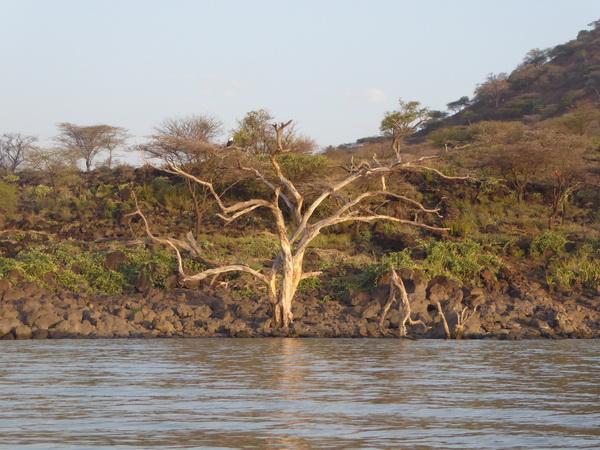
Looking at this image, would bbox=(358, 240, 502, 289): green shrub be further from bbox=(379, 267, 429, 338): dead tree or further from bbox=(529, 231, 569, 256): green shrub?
bbox=(379, 267, 429, 338): dead tree

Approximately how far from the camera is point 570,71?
8094 cm

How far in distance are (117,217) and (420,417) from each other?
26.2m

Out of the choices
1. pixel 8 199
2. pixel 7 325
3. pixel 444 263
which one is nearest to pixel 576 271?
pixel 444 263

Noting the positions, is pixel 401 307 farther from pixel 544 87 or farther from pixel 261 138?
pixel 544 87

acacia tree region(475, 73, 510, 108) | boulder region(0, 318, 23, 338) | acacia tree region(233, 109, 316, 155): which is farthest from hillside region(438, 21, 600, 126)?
boulder region(0, 318, 23, 338)

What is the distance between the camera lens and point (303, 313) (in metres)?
22.0

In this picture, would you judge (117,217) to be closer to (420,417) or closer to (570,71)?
(420,417)

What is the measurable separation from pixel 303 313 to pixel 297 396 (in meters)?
10.5

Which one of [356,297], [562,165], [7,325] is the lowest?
[7,325]

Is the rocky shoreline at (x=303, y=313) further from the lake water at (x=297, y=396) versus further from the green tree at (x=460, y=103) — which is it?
the green tree at (x=460, y=103)

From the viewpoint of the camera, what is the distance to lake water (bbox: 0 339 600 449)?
863cm

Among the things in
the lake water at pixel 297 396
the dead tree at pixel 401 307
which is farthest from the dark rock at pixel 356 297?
the lake water at pixel 297 396

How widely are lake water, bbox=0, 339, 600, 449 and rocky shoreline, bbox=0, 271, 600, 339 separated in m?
1.93

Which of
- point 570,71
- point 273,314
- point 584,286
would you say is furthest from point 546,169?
point 570,71
